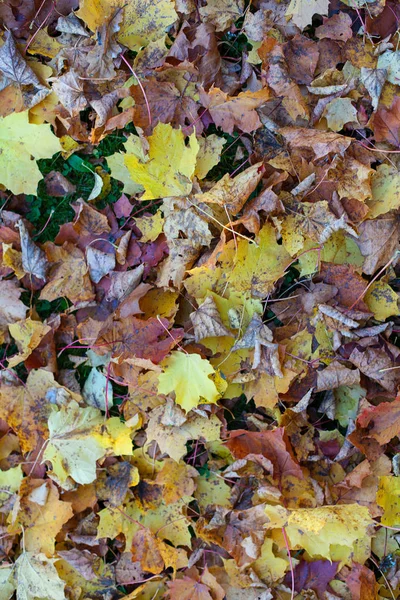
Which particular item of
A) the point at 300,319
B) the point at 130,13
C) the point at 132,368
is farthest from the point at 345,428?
the point at 130,13

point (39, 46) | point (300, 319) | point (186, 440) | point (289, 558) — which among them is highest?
point (39, 46)

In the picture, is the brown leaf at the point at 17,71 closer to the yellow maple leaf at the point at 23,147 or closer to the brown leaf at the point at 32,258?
the yellow maple leaf at the point at 23,147

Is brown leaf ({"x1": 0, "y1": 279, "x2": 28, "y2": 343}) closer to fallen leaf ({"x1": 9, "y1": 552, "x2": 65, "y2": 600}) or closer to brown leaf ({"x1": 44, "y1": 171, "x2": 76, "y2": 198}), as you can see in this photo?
brown leaf ({"x1": 44, "y1": 171, "x2": 76, "y2": 198})

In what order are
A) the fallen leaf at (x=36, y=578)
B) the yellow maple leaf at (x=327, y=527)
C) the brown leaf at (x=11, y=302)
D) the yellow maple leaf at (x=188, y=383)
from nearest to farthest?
the yellow maple leaf at (x=327, y=527) < the yellow maple leaf at (x=188, y=383) < the fallen leaf at (x=36, y=578) < the brown leaf at (x=11, y=302)

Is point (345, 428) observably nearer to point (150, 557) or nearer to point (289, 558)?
point (289, 558)

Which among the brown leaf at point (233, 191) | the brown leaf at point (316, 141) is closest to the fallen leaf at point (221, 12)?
the brown leaf at point (316, 141)

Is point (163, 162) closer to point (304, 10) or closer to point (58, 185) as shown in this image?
point (58, 185)
